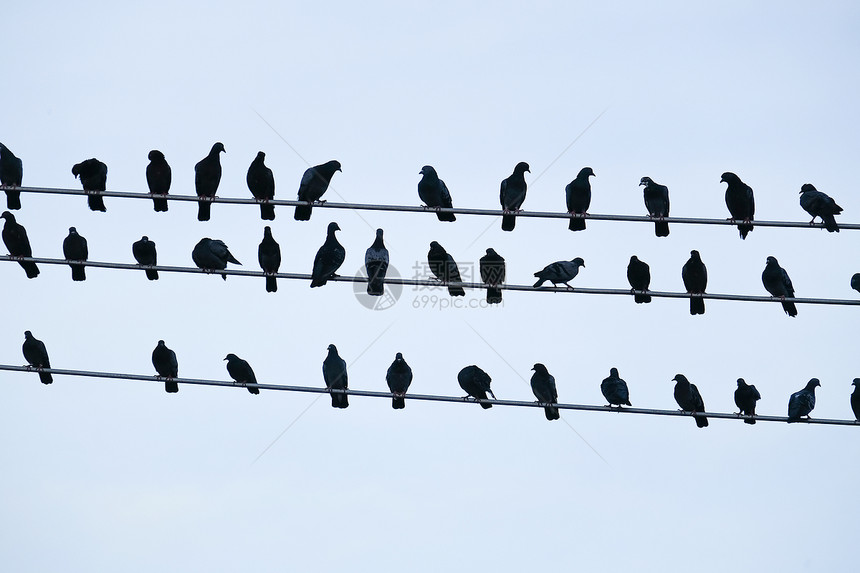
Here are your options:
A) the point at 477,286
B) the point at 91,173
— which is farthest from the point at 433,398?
the point at 91,173

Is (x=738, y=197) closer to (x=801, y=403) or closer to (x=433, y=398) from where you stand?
(x=801, y=403)

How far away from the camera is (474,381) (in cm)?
1530

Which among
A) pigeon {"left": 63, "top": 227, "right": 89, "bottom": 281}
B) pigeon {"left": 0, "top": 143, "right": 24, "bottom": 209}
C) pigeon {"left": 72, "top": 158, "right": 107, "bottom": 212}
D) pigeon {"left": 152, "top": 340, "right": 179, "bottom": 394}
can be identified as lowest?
pigeon {"left": 152, "top": 340, "right": 179, "bottom": 394}

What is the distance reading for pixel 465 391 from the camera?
15570mm

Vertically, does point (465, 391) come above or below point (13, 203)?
below

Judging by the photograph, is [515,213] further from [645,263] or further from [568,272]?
[645,263]

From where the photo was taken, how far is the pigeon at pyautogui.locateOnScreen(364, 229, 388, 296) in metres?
13.9

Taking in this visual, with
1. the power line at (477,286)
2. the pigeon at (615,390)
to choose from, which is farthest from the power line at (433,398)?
the pigeon at (615,390)

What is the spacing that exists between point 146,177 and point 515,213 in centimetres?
524

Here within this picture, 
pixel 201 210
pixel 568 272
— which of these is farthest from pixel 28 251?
pixel 568 272

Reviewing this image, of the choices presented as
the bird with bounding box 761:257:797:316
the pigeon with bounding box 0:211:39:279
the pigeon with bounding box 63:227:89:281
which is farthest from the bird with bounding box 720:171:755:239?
the pigeon with bounding box 0:211:39:279

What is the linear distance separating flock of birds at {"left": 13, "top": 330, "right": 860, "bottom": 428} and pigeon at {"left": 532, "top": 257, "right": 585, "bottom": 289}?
1.15 meters

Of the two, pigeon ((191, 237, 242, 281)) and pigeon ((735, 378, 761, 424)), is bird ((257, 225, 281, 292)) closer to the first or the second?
pigeon ((191, 237, 242, 281))

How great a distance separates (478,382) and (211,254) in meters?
3.15
